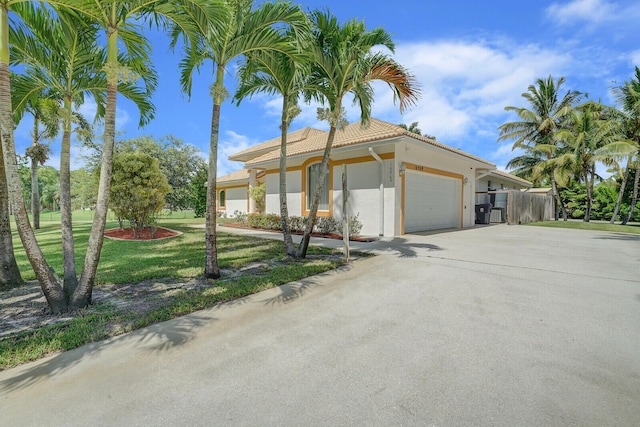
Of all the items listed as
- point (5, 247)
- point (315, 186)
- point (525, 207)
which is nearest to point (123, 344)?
point (5, 247)

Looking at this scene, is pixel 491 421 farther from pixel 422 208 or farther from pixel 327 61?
pixel 422 208

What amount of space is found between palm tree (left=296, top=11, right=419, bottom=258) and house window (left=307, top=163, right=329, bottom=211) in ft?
20.1

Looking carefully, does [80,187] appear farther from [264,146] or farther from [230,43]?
[230,43]

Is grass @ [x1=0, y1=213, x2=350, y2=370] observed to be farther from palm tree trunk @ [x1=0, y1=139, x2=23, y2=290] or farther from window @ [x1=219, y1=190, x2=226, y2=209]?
window @ [x1=219, y1=190, x2=226, y2=209]

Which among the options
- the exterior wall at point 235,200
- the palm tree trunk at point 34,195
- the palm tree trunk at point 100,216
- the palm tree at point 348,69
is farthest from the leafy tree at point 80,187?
the palm tree at point 348,69

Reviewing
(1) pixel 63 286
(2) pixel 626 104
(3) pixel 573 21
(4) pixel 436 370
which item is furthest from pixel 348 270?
(2) pixel 626 104

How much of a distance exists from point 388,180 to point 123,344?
10247 mm

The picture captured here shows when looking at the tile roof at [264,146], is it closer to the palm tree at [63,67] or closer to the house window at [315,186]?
the house window at [315,186]

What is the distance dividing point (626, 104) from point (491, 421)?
27.8 meters

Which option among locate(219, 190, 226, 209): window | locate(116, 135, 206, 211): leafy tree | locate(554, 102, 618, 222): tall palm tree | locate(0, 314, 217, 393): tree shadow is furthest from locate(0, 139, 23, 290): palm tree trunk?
locate(554, 102, 618, 222): tall palm tree

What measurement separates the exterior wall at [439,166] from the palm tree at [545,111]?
12.0m

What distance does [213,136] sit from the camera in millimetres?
5699

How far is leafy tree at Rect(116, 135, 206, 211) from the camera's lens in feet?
85.9

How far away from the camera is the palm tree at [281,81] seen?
668cm
